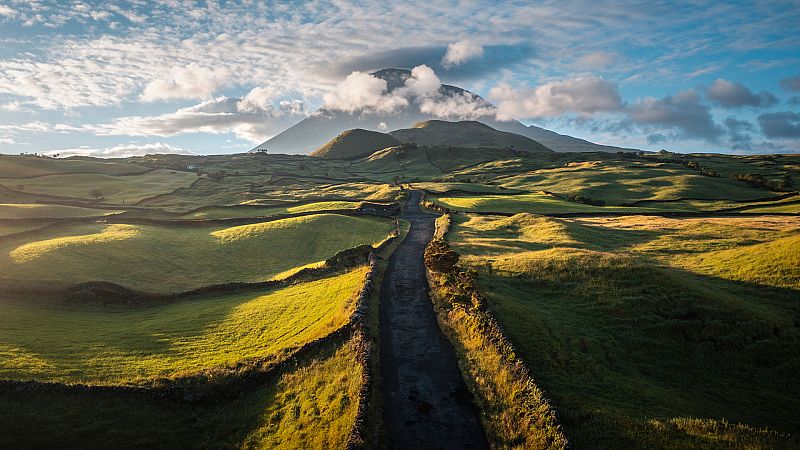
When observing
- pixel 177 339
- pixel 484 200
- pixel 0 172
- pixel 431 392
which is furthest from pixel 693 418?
pixel 0 172

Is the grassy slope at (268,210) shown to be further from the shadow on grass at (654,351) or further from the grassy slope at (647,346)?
the shadow on grass at (654,351)

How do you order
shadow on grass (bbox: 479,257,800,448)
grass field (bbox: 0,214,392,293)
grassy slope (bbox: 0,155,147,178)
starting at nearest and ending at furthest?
shadow on grass (bbox: 479,257,800,448)
grass field (bbox: 0,214,392,293)
grassy slope (bbox: 0,155,147,178)

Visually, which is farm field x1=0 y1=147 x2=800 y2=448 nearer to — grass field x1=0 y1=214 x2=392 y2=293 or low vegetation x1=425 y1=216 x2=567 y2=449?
low vegetation x1=425 y1=216 x2=567 y2=449

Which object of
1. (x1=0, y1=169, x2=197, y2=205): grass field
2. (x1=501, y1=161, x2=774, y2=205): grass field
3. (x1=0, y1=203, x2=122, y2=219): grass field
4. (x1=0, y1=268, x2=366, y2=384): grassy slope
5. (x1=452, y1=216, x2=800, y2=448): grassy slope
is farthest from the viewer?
(x1=0, y1=169, x2=197, y2=205): grass field

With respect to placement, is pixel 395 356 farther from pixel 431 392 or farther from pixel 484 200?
pixel 484 200

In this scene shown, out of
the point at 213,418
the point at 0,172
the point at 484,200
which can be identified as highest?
the point at 0,172

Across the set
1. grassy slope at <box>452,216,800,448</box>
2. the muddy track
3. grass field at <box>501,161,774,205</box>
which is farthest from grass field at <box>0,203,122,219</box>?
grass field at <box>501,161,774,205</box>

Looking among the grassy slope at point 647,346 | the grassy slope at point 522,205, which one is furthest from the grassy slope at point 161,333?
the grassy slope at point 522,205
